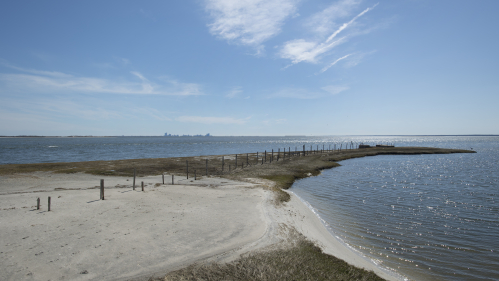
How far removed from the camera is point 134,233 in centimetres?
1180

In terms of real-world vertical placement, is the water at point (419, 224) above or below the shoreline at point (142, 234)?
below

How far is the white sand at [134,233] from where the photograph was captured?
8.91 m

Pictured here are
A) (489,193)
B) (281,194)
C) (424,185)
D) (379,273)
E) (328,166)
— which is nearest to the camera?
(379,273)

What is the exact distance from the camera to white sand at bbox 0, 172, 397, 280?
8.91 m

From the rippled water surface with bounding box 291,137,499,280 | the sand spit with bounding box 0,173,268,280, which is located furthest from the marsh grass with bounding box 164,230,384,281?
the rippled water surface with bounding box 291,137,499,280

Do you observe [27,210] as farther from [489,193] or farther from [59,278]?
[489,193]

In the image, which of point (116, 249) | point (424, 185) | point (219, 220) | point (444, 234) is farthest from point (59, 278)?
point (424, 185)

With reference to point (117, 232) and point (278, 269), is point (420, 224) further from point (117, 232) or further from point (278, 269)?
point (117, 232)

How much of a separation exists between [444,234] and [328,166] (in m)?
32.4

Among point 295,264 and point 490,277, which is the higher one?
point 295,264

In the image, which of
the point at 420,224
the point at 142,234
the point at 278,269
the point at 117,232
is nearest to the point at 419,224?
the point at 420,224

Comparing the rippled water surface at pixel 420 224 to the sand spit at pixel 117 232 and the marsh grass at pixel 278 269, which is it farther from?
the sand spit at pixel 117 232

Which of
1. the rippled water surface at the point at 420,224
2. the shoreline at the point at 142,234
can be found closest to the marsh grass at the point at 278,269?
the shoreline at the point at 142,234

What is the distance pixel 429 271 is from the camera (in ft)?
31.3
